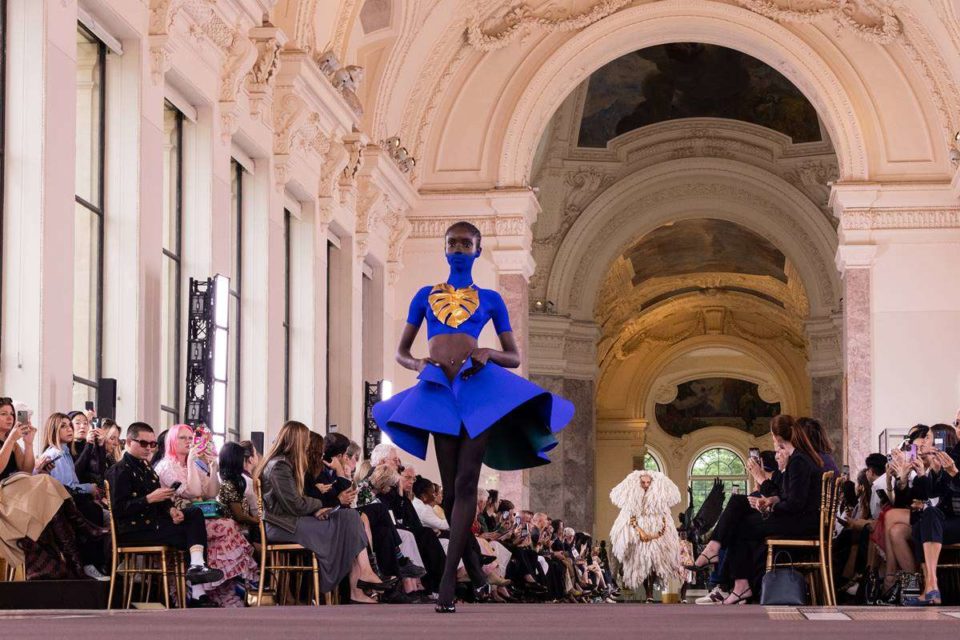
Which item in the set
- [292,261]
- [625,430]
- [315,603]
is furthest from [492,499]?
[625,430]

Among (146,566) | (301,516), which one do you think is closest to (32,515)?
(146,566)

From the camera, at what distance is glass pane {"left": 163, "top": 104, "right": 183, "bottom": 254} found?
47.1 feet

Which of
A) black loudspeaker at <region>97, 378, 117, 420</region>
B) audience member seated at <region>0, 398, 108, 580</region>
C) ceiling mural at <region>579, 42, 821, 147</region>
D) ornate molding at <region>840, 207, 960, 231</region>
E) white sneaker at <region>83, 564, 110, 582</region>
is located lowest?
white sneaker at <region>83, 564, 110, 582</region>

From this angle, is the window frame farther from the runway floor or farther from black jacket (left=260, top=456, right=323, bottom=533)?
the runway floor

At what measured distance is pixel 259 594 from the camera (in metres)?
10.2

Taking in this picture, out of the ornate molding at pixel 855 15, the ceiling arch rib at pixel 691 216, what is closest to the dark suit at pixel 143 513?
the ornate molding at pixel 855 15

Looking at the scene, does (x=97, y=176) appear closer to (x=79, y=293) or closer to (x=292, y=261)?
(x=79, y=293)

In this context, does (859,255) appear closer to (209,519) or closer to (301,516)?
(301,516)

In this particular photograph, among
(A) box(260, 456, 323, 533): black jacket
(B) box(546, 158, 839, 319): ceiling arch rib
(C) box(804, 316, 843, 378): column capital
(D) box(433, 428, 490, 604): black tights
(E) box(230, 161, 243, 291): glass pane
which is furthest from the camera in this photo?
(C) box(804, 316, 843, 378): column capital

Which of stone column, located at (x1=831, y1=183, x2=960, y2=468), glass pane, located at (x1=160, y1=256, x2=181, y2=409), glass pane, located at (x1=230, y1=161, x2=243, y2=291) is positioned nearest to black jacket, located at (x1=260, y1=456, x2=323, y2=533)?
glass pane, located at (x1=160, y1=256, x2=181, y2=409)

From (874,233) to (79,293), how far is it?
12336 millimetres

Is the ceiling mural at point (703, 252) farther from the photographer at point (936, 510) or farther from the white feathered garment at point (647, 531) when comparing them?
the photographer at point (936, 510)

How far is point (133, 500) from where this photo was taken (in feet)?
31.1

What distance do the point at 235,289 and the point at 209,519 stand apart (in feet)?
20.2
